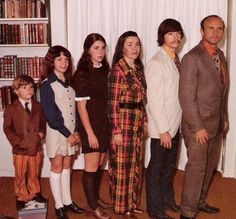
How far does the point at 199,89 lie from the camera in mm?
2584

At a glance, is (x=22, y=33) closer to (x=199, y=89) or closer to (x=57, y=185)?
(x=57, y=185)

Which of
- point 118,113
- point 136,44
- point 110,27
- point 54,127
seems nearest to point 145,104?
point 118,113

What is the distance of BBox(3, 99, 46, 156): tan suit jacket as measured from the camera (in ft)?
9.63

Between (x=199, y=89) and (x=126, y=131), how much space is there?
0.57 m

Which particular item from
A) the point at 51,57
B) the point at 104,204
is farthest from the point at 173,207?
the point at 51,57

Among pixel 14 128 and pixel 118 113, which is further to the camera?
pixel 14 128

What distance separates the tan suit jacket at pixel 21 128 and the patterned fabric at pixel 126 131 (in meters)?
0.66

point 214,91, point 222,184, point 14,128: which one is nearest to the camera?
point 214,91

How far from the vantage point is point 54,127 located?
2.68 m

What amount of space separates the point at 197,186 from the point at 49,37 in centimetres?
197

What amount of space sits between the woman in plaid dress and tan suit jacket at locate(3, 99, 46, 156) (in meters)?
0.66

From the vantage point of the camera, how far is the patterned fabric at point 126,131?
8.52 ft

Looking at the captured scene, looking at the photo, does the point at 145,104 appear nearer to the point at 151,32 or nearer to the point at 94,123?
the point at 94,123

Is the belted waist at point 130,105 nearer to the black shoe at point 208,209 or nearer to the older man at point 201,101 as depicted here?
the older man at point 201,101
